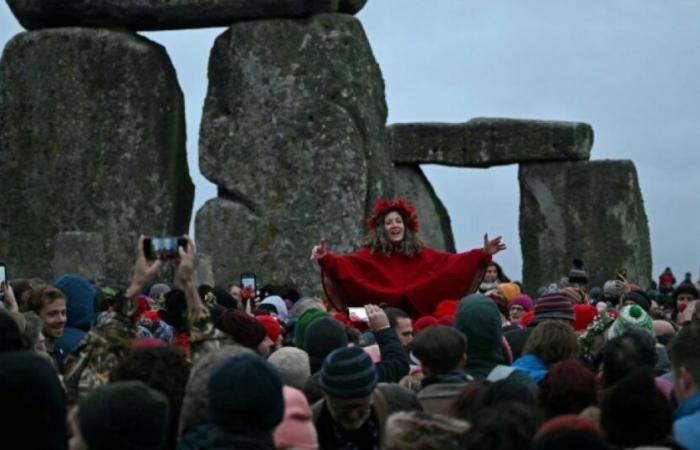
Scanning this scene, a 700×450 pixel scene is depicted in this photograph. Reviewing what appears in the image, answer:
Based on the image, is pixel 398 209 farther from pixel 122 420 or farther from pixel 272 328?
pixel 122 420

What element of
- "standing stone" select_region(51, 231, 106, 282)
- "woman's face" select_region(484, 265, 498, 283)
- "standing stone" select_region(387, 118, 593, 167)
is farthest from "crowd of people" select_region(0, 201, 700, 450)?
"standing stone" select_region(387, 118, 593, 167)

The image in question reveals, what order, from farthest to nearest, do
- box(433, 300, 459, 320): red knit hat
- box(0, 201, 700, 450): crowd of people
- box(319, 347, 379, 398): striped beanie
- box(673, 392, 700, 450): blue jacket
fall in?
box(433, 300, 459, 320): red knit hat
box(319, 347, 379, 398): striped beanie
box(673, 392, 700, 450): blue jacket
box(0, 201, 700, 450): crowd of people

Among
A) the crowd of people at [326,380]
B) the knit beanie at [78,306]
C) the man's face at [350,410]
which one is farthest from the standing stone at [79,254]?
the man's face at [350,410]

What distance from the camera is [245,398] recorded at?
6086mm

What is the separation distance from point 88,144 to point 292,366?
38.4ft

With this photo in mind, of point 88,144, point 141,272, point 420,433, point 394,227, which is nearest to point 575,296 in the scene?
point 394,227

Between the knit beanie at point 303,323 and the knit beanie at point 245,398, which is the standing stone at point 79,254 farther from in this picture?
the knit beanie at point 245,398

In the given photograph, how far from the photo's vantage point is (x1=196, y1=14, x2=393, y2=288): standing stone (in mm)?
19016

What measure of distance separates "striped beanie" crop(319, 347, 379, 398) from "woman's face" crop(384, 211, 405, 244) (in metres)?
5.02

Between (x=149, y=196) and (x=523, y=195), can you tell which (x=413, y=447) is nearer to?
(x=149, y=196)

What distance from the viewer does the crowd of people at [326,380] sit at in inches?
237

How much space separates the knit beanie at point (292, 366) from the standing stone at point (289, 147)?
10.7 metres

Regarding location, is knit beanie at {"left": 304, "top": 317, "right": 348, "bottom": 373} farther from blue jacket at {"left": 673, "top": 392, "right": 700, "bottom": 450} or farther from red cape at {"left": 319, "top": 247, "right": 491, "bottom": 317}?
red cape at {"left": 319, "top": 247, "right": 491, "bottom": 317}

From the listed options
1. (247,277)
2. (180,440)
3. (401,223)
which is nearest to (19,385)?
(180,440)
